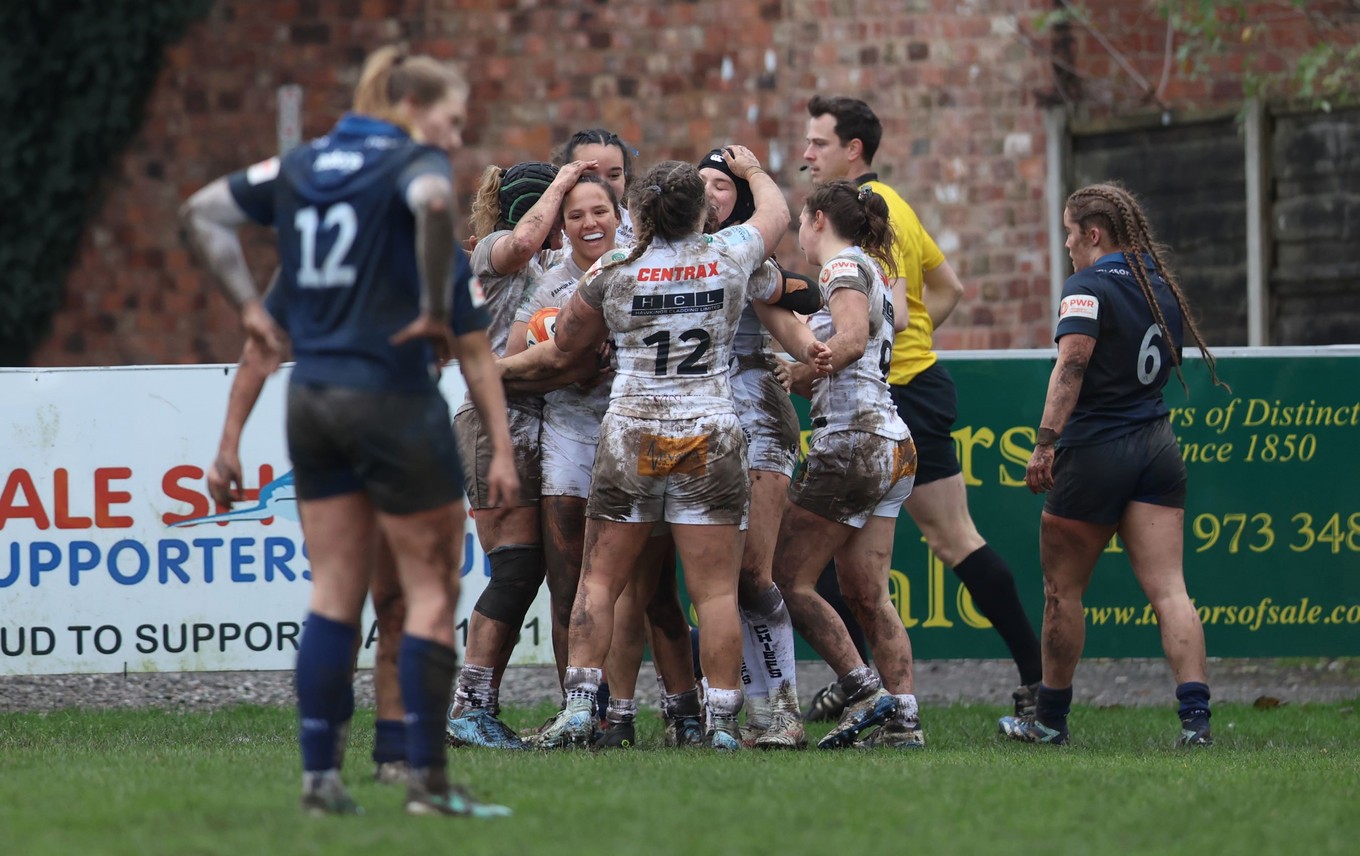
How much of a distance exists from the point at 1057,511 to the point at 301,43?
38.0ft

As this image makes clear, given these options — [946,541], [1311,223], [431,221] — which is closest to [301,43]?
[1311,223]

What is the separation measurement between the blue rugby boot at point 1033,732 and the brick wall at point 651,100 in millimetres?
7839

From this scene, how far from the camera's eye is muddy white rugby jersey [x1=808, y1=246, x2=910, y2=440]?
7.07 metres

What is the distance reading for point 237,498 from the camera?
27.9 feet

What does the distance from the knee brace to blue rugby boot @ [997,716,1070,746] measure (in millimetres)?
1986

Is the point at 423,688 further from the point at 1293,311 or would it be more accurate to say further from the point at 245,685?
the point at 1293,311

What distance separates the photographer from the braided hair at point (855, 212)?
23.2 feet

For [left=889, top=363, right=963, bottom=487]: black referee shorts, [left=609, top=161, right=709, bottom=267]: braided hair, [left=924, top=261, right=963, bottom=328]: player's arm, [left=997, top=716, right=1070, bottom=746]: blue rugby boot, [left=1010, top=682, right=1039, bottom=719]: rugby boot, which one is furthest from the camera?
[left=924, top=261, right=963, bottom=328]: player's arm

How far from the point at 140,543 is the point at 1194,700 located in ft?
15.4

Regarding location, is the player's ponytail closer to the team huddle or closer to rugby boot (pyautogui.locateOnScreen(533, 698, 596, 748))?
the team huddle

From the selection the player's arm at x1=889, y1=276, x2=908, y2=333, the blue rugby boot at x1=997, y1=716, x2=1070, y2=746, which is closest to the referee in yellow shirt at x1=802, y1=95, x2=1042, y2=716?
the player's arm at x1=889, y1=276, x2=908, y2=333

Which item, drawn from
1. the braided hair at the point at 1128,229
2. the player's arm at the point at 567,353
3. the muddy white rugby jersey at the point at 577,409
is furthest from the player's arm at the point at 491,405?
the braided hair at the point at 1128,229

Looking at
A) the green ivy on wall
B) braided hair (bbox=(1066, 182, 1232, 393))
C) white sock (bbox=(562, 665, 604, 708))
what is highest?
the green ivy on wall

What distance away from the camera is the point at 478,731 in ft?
22.5
